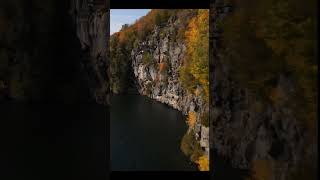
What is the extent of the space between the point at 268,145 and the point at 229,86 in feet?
5.91

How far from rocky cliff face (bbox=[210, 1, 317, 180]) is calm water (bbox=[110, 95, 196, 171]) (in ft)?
64.4

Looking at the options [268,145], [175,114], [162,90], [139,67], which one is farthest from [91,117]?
[139,67]

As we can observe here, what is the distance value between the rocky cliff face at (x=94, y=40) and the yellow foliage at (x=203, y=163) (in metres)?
16.9

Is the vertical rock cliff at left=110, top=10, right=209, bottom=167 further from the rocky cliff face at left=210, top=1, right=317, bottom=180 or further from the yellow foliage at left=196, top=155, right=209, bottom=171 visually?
the rocky cliff face at left=210, top=1, right=317, bottom=180

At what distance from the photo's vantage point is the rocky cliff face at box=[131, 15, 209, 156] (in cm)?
6494

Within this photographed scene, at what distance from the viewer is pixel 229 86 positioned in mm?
10609

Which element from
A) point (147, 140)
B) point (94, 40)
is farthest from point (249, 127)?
point (147, 140)

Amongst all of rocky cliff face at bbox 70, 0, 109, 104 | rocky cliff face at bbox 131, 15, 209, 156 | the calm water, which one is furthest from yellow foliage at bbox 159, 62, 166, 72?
rocky cliff face at bbox 70, 0, 109, 104

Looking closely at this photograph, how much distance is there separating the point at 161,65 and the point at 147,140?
128ft

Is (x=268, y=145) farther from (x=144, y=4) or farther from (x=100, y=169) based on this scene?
(x=144, y=4)

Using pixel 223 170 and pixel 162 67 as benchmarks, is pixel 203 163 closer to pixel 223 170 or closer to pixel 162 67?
pixel 223 170

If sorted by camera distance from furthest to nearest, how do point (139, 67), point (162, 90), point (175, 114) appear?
point (139, 67) → point (162, 90) → point (175, 114)

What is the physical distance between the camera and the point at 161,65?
7688 cm

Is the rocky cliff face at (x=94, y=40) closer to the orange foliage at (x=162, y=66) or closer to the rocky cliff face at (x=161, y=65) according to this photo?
the rocky cliff face at (x=161, y=65)
